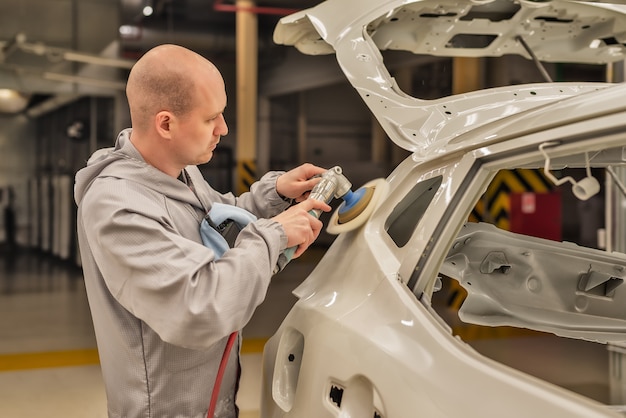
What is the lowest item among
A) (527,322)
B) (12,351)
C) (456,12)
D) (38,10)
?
(12,351)

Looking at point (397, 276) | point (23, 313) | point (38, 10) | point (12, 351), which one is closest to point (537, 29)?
point (397, 276)

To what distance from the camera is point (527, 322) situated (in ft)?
8.09

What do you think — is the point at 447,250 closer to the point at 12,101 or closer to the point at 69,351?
the point at 69,351

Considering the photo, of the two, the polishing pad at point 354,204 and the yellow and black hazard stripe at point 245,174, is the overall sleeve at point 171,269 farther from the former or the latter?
the yellow and black hazard stripe at point 245,174

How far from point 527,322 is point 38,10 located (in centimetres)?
762

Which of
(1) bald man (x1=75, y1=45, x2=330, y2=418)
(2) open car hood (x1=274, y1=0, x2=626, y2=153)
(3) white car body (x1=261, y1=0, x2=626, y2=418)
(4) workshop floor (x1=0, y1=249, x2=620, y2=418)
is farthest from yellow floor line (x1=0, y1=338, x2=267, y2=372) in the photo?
(1) bald man (x1=75, y1=45, x2=330, y2=418)

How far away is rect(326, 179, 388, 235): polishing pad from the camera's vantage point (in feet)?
5.98

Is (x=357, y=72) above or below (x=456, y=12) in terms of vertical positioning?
below

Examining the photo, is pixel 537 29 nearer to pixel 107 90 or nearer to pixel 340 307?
pixel 340 307

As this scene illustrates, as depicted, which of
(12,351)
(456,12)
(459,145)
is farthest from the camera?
(12,351)

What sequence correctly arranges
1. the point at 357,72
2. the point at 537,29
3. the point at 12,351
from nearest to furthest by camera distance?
the point at 357,72, the point at 537,29, the point at 12,351

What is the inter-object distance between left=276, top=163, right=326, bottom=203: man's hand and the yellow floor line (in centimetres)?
390

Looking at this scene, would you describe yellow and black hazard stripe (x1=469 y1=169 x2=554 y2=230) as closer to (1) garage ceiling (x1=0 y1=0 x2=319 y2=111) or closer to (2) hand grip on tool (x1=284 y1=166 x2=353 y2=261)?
(1) garage ceiling (x1=0 y1=0 x2=319 y2=111)

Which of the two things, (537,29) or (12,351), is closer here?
(537,29)
